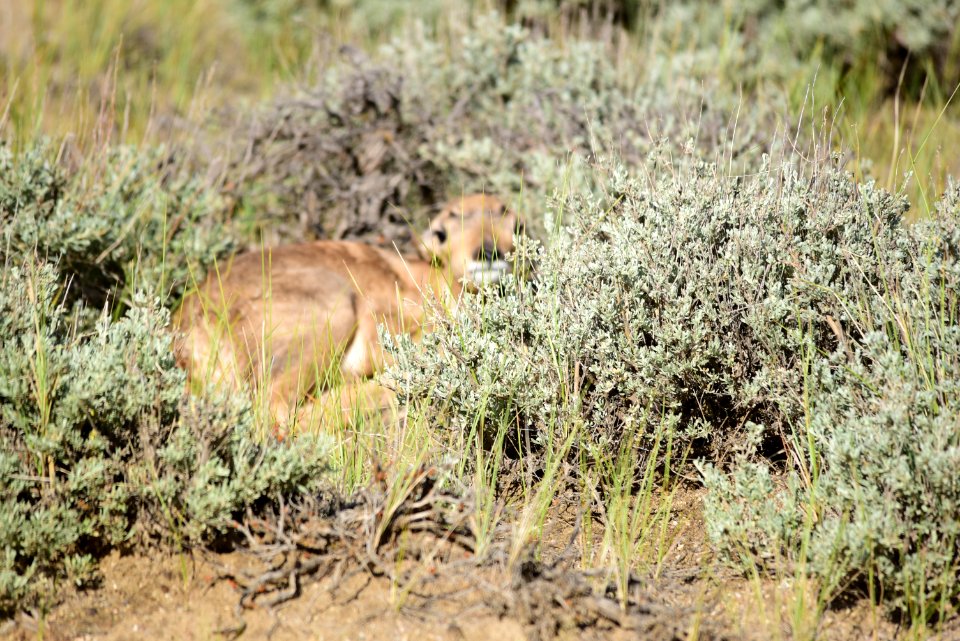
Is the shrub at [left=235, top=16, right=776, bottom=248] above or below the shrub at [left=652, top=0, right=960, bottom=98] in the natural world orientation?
below

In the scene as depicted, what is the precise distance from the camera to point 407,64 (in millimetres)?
5977

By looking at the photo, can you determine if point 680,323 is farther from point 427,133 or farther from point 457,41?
point 457,41

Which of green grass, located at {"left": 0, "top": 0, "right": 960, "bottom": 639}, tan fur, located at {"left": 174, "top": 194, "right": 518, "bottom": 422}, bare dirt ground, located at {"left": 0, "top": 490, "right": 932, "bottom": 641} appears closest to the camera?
bare dirt ground, located at {"left": 0, "top": 490, "right": 932, "bottom": 641}

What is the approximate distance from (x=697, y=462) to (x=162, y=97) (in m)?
5.65

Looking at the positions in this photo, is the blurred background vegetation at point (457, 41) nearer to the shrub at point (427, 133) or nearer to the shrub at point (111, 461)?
the shrub at point (427, 133)

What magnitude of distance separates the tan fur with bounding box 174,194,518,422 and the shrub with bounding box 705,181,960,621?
1.70 meters

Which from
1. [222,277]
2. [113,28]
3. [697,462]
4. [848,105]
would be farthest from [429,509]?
[113,28]

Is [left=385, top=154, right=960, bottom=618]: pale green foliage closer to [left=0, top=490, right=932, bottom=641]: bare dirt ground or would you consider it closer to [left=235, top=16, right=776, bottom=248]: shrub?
[left=0, top=490, right=932, bottom=641]: bare dirt ground

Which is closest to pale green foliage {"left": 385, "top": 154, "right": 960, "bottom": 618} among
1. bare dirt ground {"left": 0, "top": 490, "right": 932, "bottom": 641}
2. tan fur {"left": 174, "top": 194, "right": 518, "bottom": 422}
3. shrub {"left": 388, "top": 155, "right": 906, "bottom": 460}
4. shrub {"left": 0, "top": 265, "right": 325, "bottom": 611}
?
shrub {"left": 388, "top": 155, "right": 906, "bottom": 460}

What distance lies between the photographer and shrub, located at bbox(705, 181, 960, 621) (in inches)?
98.7

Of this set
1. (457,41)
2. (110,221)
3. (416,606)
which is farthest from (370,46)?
(416,606)

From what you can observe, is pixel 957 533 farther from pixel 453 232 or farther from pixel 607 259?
pixel 453 232

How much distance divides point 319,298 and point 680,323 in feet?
6.91

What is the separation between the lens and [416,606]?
2.55m
